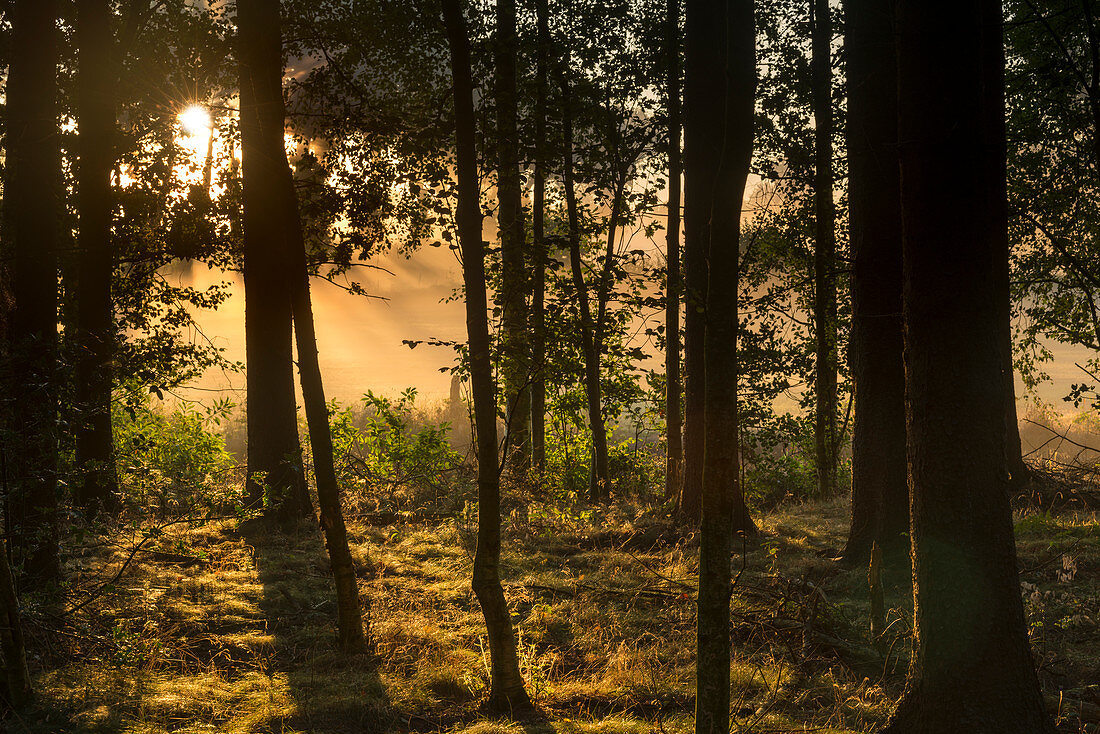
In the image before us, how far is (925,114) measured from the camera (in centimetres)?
454

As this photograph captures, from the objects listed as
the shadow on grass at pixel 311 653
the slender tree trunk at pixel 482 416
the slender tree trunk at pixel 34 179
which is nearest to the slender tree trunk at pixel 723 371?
the slender tree trunk at pixel 482 416

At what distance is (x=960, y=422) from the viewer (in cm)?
443

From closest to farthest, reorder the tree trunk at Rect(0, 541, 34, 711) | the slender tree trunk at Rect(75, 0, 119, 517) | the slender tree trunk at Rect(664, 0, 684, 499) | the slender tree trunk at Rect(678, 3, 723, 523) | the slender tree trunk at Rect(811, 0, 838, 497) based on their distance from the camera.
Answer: the tree trunk at Rect(0, 541, 34, 711)
the slender tree trunk at Rect(678, 3, 723, 523)
the slender tree trunk at Rect(75, 0, 119, 517)
the slender tree trunk at Rect(664, 0, 684, 499)
the slender tree trunk at Rect(811, 0, 838, 497)

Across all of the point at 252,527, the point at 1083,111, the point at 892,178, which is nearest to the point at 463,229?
the point at 892,178

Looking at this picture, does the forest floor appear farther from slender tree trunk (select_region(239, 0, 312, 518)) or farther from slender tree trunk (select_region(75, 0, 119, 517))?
slender tree trunk (select_region(75, 0, 119, 517))

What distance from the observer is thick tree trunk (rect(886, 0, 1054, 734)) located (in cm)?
441

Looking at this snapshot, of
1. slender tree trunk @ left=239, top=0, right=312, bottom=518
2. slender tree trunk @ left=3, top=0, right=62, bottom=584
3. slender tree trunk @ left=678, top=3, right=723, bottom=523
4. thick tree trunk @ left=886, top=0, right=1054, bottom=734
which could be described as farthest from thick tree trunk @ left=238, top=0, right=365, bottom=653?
slender tree trunk @ left=239, top=0, right=312, bottom=518

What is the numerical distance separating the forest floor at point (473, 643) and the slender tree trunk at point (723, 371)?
1.27m

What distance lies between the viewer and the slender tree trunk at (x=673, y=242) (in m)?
13.4

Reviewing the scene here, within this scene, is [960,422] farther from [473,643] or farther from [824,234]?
[824,234]

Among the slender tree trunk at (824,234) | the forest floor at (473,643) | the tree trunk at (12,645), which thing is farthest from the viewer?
the slender tree trunk at (824,234)

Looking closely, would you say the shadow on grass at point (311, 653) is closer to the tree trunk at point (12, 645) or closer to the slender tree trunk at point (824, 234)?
the tree trunk at point (12, 645)

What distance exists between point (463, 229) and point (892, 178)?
5.04 meters

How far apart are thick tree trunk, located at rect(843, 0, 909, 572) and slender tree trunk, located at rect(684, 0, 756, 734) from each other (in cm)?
445
